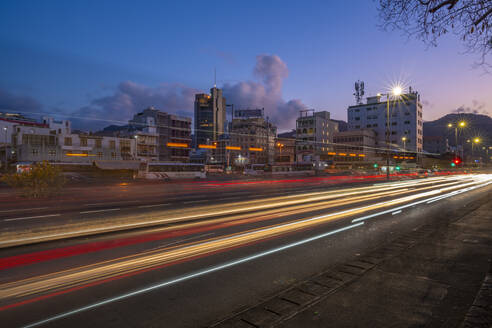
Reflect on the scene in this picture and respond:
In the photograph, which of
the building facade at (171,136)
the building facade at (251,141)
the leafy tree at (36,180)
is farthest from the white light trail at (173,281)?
the building facade at (251,141)

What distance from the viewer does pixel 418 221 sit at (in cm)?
1071

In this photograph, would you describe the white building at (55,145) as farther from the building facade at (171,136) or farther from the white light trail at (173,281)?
the white light trail at (173,281)

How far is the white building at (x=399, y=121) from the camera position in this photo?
10762 centimetres

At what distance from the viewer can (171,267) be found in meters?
5.75

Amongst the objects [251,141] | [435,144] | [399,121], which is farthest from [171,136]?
[435,144]

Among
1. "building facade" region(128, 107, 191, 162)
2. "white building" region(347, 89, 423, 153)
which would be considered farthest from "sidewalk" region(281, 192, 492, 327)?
"white building" region(347, 89, 423, 153)

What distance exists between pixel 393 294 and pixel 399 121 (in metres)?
126

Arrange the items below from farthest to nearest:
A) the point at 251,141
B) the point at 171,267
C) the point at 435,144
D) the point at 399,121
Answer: the point at 435,144, the point at 251,141, the point at 399,121, the point at 171,267

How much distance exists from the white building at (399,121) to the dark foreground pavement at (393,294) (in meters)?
111

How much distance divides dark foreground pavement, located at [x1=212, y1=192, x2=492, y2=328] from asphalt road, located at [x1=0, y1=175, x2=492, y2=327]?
0.48m

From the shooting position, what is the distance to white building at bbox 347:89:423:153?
107625 millimetres

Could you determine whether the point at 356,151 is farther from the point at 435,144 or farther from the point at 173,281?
the point at 173,281

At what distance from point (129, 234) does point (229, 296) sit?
17.9 ft

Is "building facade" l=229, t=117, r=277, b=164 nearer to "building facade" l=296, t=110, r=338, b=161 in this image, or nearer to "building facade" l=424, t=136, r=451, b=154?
"building facade" l=296, t=110, r=338, b=161
